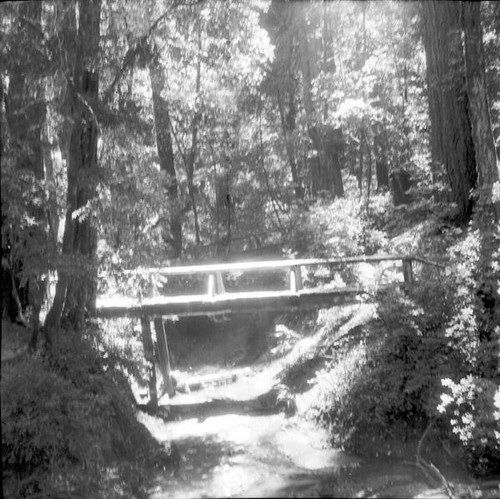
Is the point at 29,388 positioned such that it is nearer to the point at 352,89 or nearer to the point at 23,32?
Result: the point at 23,32

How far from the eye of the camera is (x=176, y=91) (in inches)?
462

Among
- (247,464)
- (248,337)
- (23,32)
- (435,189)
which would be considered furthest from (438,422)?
(248,337)

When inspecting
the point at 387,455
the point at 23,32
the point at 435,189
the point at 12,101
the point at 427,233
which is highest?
the point at 23,32

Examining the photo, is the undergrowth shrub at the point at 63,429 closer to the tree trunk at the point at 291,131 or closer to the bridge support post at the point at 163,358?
the bridge support post at the point at 163,358

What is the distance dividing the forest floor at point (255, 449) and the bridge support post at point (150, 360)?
1.00 feet

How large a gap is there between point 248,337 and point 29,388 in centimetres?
1131

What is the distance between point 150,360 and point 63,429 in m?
4.69

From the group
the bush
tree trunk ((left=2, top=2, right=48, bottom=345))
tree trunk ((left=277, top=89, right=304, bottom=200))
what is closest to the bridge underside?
the bush

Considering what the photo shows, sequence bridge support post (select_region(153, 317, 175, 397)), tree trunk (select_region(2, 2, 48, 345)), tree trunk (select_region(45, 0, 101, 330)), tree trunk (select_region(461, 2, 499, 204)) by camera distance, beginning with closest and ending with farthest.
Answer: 1. tree trunk (select_region(2, 2, 48, 345))
2. tree trunk (select_region(45, 0, 101, 330))
3. tree trunk (select_region(461, 2, 499, 204))
4. bridge support post (select_region(153, 317, 175, 397))

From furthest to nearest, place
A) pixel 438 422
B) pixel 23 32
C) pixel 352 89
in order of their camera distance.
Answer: pixel 352 89, pixel 438 422, pixel 23 32

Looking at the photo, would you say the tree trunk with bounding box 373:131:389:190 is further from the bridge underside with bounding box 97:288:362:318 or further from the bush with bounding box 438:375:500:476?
the bush with bounding box 438:375:500:476

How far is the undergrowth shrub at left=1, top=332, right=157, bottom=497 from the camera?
6555 millimetres

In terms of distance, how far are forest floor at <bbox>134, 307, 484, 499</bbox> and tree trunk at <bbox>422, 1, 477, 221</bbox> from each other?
9.27 feet

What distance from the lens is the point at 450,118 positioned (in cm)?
1233
